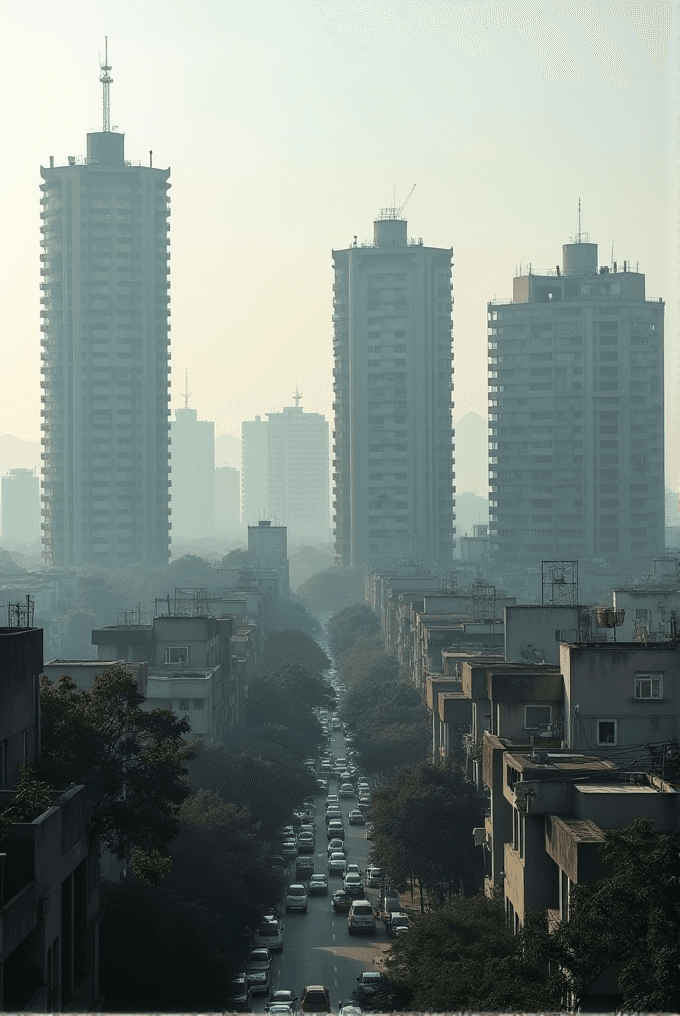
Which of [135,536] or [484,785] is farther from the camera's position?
[135,536]

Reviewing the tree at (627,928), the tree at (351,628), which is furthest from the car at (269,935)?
the tree at (351,628)

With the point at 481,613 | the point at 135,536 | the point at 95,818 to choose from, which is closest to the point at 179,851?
the point at 95,818

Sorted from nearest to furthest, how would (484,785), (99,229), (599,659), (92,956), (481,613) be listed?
(92,956)
(599,659)
(484,785)
(481,613)
(99,229)

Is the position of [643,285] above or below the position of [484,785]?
above

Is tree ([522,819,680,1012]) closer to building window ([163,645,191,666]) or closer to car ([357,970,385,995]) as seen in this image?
car ([357,970,385,995])

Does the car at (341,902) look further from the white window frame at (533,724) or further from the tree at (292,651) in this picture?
the tree at (292,651)

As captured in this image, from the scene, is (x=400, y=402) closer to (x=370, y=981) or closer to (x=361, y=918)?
(x=361, y=918)

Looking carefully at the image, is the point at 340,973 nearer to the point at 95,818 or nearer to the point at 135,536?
the point at 95,818

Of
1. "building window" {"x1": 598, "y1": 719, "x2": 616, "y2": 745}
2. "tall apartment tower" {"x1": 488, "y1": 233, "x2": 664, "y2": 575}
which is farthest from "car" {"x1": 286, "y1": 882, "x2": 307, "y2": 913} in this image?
"tall apartment tower" {"x1": 488, "y1": 233, "x2": 664, "y2": 575}
